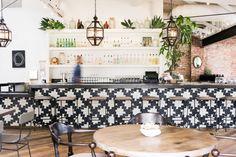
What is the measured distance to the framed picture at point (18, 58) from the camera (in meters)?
8.50

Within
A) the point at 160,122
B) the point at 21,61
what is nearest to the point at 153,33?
the point at 21,61

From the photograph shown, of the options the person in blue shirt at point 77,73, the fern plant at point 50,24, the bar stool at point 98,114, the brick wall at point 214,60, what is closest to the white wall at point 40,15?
the fern plant at point 50,24

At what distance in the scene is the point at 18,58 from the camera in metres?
8.52

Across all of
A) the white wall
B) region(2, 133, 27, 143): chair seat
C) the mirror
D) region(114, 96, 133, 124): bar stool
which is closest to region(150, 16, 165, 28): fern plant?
the white wall

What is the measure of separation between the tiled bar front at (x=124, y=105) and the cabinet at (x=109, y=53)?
4.19 ft

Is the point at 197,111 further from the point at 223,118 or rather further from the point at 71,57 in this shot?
the point at 71,57

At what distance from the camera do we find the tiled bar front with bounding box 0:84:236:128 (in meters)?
6.94

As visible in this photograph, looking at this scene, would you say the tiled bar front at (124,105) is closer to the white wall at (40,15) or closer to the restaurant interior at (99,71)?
the restaurant interior at (99,71)

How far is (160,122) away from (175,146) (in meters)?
1.26

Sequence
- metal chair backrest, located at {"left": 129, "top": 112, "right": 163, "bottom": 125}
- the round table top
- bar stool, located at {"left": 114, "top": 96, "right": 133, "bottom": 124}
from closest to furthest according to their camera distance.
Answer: the round table top < metal chair backrest, located at {"left": 129, "top": 112, "right": 163, "bottom": 125} < bar stool, located at {"left": 114, "top": 96, "right": 133, "bottom": 124}

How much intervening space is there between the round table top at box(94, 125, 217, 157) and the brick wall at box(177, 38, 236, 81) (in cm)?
1200

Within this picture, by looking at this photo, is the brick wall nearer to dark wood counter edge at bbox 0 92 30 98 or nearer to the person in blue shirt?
the person in blue shirt

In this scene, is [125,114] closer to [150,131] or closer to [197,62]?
[150,131]

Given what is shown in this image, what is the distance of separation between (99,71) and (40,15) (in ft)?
7.28
